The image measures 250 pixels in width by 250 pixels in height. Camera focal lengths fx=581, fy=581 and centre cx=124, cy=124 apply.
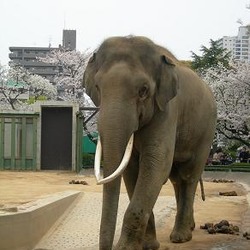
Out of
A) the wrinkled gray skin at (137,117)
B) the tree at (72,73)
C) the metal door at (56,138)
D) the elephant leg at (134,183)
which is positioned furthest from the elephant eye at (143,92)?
the tree at (72,73)

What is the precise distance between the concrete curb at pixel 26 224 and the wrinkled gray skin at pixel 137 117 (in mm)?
1750

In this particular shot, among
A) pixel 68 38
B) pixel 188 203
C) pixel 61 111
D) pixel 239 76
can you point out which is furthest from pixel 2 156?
pixel 68 38

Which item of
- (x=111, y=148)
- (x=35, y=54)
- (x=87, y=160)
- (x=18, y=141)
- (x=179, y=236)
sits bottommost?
(x=87, y=160)

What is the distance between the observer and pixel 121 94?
16.4ft

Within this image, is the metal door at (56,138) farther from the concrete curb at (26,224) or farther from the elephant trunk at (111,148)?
the elephant trunk at (111,148)

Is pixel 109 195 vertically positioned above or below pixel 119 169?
below

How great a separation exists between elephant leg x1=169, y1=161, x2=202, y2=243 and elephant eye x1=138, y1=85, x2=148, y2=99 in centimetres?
222

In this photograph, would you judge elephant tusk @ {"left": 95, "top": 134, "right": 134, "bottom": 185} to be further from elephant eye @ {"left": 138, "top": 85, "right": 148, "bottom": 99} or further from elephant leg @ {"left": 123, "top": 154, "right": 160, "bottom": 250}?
elephant leg @ {"left": 123, "top": 154, "right": 160, "bottom": 250}

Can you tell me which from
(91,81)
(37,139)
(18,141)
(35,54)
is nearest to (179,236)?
(91,81)

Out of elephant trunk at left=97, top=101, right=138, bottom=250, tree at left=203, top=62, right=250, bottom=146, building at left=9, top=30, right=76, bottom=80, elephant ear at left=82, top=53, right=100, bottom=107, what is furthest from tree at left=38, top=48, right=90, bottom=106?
building at left=9, top=30, right=76, bottom=80

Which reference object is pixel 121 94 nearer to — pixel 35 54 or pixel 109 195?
pixel 109 195

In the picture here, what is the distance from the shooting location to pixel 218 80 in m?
37.9

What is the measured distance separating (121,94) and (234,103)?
30315 mm

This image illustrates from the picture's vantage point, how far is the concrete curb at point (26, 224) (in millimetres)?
7059
